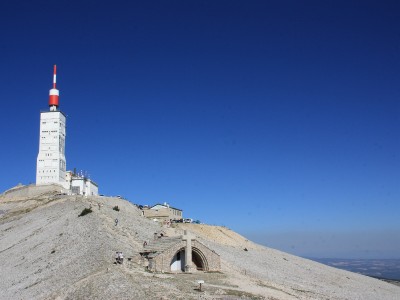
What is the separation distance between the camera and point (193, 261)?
4497 cm

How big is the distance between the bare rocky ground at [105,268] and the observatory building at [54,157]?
41.9 ft

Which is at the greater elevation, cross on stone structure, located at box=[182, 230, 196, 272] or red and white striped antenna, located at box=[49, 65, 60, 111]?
red and white striped antenna, located at box=[49, 65, 60, 111]

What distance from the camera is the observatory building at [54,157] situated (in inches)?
4060

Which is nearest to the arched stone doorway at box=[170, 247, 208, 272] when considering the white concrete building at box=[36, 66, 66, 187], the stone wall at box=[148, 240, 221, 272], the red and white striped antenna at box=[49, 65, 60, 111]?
the stone wall at box=[148, 240, 221, 272]

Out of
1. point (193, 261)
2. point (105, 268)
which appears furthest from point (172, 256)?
point (105, 268)

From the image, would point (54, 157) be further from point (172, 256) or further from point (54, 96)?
point (172, 256)

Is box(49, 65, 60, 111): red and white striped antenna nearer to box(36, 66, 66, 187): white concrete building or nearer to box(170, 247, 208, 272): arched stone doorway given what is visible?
box(36, 66, 66, 187): white concrete building

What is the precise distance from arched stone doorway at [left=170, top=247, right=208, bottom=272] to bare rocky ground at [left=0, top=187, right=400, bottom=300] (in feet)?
7.13

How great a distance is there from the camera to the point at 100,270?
38562 mm

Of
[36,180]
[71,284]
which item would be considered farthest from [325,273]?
[36,180]

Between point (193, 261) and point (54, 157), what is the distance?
68.3 m

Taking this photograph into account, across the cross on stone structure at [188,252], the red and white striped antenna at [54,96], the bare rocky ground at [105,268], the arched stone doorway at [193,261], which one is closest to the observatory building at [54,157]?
the red and white striped antenna at [54,96]

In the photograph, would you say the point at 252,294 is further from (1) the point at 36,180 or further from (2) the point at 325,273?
(1) the point at 36,180

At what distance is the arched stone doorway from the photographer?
142 ft
